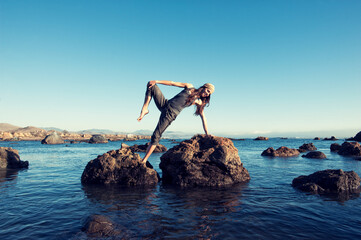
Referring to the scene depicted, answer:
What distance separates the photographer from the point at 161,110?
7.33 meters

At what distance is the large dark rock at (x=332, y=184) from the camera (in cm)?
751

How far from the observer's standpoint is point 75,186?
27.1ft

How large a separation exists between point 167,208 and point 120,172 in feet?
12.9

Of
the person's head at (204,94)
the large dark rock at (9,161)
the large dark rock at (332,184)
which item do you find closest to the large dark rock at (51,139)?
the large dark rock at (9,161)

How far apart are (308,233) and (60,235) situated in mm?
5119

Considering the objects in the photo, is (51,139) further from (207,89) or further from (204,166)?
(207,89)

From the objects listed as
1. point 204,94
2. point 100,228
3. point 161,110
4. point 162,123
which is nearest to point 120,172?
point 162,123

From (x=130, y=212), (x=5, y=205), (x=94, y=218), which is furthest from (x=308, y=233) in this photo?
(x=5, y=205)

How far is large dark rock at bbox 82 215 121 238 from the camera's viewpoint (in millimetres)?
3903

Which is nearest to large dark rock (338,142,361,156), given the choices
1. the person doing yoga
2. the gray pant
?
the person doing yoga

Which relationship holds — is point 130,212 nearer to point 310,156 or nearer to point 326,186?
point 326,186

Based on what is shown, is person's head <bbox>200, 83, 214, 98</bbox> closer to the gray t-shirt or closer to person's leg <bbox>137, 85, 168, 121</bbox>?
the gray t-shirt

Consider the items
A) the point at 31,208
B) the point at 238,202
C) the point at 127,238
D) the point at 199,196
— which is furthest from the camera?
the point at 199,196

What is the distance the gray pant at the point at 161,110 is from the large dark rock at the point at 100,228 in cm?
361
